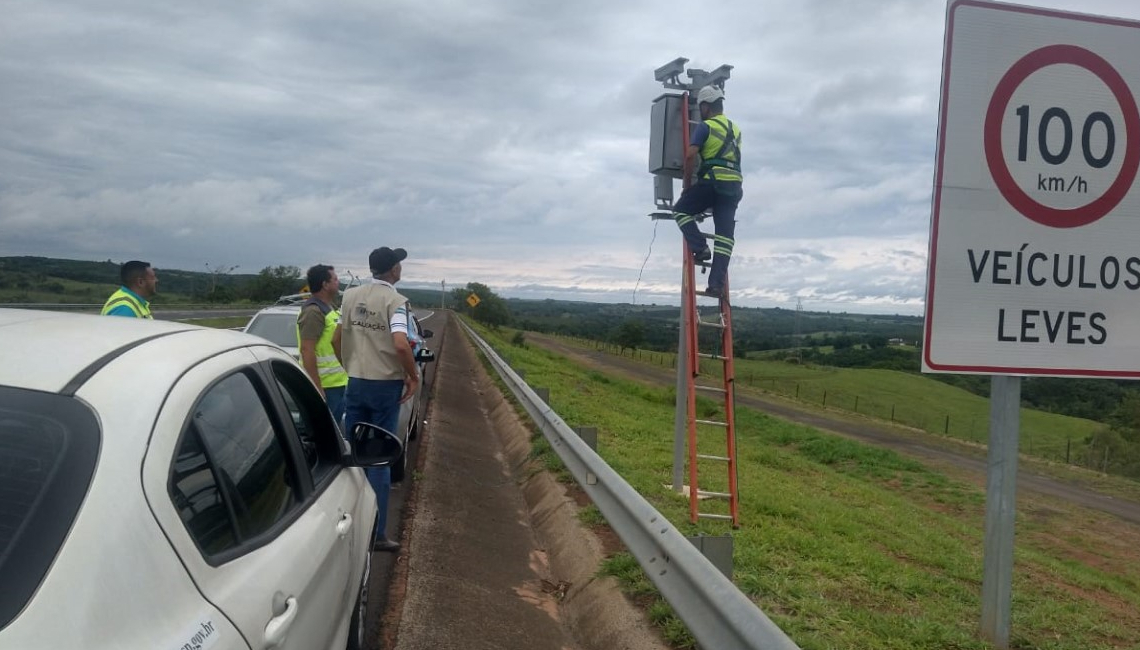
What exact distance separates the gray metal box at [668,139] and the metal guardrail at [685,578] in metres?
2.61

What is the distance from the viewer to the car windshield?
10.8m

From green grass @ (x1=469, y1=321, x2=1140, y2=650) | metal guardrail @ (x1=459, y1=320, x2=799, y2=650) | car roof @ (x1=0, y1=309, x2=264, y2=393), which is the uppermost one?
car roof @ (x1=0, y1=309, x2=264, y2=393)

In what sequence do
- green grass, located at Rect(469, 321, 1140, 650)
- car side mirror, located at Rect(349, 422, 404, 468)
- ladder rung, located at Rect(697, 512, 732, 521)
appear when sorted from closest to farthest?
car side mirror, located at Rect(349, 422, 404, 468), green grass, located at Rect(469, 321, 1140, 650), ladder rung, located at Rect(697, 512, 732, 521)

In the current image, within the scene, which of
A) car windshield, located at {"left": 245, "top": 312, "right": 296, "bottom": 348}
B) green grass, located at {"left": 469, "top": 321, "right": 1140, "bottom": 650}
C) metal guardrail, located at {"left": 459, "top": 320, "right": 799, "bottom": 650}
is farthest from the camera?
car windshield, located at {"left": 245, "top": 312, "right": 296, "bottom": 348}

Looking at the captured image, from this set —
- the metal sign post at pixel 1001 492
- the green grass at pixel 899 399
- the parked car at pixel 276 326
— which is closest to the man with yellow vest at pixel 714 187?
the metal sign post at pixel 1001 492

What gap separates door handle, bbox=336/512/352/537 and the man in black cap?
8.35ft

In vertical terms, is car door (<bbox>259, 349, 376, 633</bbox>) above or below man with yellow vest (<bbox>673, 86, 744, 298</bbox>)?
below

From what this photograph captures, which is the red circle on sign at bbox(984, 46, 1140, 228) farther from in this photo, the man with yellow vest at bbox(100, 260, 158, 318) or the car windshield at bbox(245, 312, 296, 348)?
the car windshield at bbox(245, 312, 296, 348)

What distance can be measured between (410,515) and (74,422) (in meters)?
5.85

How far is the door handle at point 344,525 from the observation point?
362cm

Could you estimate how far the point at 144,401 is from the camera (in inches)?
87.1

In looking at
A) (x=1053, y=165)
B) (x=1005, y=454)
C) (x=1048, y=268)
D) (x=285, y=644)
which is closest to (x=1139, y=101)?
(x=1053, y=165)

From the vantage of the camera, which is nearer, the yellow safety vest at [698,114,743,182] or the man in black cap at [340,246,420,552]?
the man in black cap at [340,246,420,552]

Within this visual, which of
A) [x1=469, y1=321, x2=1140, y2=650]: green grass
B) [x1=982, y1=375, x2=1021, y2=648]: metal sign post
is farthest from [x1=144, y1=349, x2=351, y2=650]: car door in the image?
[x1=982, y1=375, x2=1021, y2=648]: metal sign post
